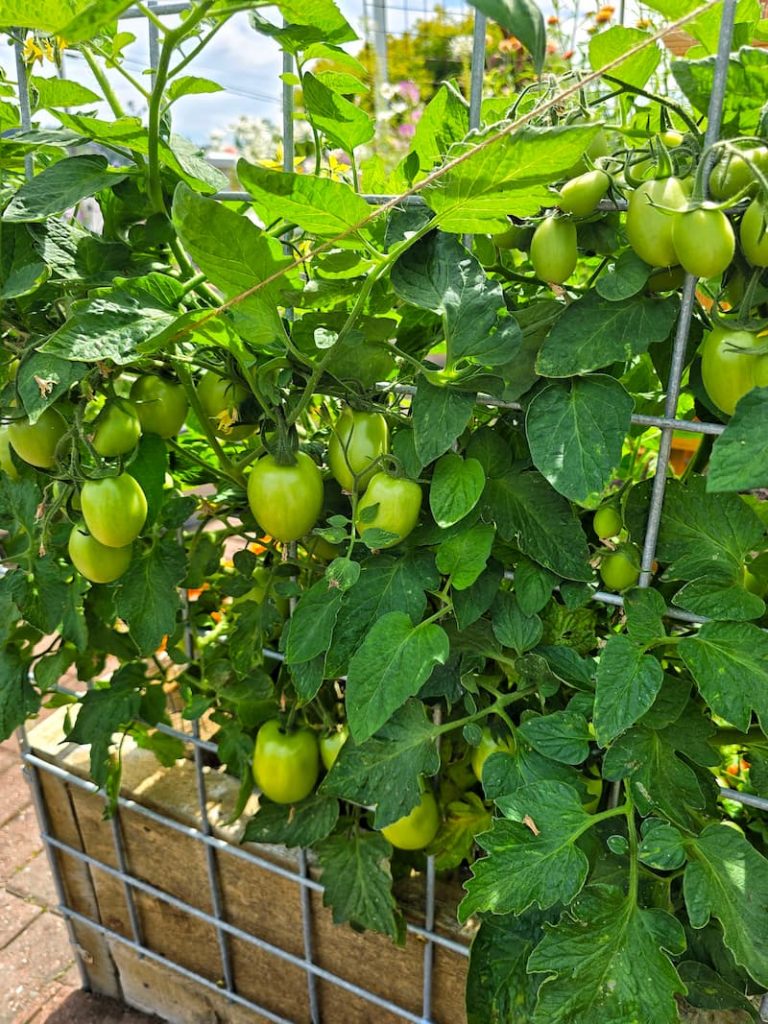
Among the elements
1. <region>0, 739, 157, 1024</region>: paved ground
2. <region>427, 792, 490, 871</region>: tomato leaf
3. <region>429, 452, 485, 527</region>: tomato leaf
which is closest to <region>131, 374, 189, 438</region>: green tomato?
<region>429, 452, 485, 527</region>: tomato leaf

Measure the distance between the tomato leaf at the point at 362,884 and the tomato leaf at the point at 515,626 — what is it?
12.5 inches

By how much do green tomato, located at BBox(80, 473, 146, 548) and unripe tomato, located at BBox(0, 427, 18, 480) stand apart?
132 millimetres

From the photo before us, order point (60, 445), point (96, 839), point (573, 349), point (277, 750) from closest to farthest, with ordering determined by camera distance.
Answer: point (573, 349) → point (60, 445) → point (277, 750) → point (96, 839)

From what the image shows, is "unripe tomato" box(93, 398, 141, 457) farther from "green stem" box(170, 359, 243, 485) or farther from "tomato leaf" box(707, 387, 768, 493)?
"tomato leaf" box(707, 387, 768, 493)

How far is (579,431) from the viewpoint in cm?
57

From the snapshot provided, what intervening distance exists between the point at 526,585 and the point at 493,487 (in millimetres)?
78

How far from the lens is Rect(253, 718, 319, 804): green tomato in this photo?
870mm

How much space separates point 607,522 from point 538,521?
0.06 m

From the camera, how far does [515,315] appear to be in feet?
2.07

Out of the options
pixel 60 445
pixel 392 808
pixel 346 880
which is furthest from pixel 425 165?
pixel 346 880

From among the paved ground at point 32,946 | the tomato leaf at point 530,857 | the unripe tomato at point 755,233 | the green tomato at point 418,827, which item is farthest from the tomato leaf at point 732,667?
the paved ground at point 32,946

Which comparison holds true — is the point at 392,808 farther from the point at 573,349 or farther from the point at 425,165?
the point at 425,165

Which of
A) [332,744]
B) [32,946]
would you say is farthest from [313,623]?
[32,946]

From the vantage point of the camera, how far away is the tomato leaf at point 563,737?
639mm
